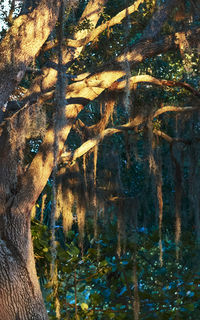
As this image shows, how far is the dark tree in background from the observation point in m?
3.35

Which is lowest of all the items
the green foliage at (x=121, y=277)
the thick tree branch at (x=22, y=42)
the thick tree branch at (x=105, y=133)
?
the green foliage at (x=121, y=277)

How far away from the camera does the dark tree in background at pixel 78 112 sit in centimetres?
335

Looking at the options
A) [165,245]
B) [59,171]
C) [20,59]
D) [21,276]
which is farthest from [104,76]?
[165,245]

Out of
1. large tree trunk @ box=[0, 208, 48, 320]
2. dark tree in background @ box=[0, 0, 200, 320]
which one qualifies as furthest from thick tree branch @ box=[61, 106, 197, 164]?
large tree trunk @ box=[0, 208, 48, 320]

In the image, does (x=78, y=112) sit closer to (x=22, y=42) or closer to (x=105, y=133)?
(x=105, y=133)

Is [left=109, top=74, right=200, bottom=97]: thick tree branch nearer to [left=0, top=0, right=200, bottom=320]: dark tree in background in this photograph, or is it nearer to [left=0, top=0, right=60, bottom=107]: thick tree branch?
[left=0, top=0, right=200, bottom=320]: dark tree in background

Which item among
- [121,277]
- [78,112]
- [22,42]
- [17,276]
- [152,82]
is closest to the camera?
[17,276]

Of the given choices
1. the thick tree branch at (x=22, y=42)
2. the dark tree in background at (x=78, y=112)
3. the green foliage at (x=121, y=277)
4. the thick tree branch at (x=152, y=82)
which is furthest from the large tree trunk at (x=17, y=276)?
the thick tree branch at (x=152, y=82)

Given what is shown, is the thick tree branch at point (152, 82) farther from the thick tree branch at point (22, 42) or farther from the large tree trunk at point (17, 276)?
the large tree trunk at point (17, 276)

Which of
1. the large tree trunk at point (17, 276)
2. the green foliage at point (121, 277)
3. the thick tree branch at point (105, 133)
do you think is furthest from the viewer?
the green foliage at point (121, 277)

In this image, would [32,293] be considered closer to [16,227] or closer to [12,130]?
[16,227]

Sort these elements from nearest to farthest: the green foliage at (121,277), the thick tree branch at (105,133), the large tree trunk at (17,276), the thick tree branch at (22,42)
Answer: the large tree trunk at (17,276) < the thick tree branch at (22,42) < the thick tree branch at (105,133) < the green foliage at (121,277)

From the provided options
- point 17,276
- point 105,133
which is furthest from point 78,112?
point 17,276

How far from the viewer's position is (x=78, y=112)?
380cm
